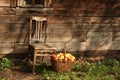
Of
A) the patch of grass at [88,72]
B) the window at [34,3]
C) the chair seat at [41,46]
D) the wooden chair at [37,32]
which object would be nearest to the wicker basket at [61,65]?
the patch of grass at [88,72]

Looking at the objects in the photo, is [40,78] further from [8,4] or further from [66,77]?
[8,4]

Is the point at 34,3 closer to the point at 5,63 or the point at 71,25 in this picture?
Answer: the point at 71,25

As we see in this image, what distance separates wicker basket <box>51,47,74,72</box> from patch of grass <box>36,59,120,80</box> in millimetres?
109

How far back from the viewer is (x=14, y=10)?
10.3m

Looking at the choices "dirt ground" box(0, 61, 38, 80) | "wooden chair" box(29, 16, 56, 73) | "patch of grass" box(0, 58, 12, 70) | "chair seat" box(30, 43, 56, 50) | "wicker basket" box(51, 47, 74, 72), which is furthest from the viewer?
"wooden chair" box(29, 16, 56, 73)

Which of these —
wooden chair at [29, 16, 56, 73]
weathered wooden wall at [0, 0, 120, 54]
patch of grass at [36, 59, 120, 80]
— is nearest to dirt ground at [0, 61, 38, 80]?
patch of grass at [36, 59, 120, 80]

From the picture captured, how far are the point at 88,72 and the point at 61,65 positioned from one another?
2.80 feet


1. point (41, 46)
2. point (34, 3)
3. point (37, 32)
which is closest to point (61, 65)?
point (41, 46)

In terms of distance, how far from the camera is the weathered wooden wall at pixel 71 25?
1032cm

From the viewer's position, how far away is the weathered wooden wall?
1032cm

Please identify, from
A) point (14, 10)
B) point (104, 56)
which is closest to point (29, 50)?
point (14, 10)

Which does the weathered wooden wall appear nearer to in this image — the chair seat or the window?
the window

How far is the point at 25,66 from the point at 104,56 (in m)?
2.71

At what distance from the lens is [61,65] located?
9.47 metres
